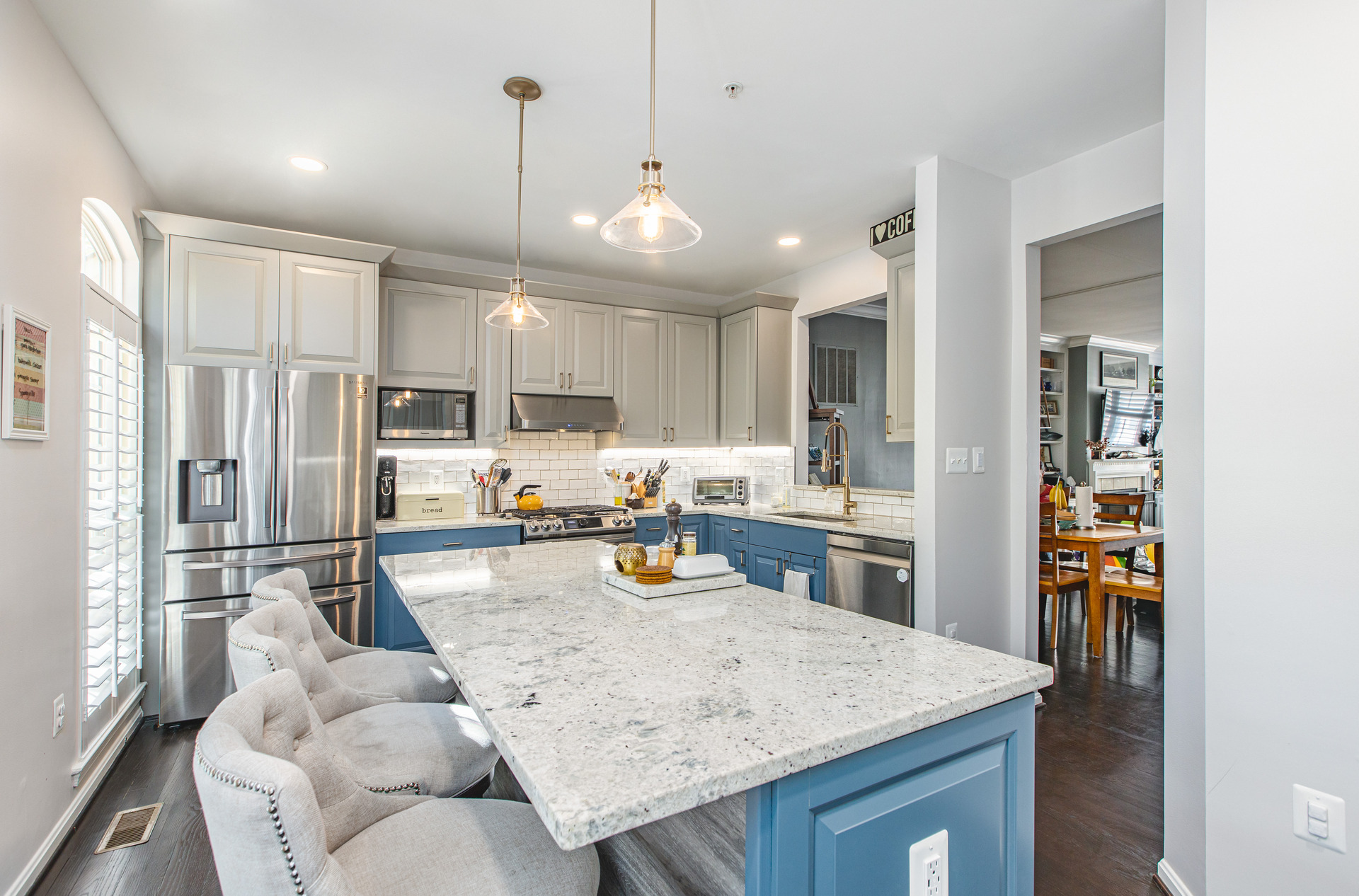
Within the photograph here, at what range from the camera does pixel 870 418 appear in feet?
20.0

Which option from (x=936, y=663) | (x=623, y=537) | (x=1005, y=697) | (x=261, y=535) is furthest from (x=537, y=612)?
(x=623, y=537)

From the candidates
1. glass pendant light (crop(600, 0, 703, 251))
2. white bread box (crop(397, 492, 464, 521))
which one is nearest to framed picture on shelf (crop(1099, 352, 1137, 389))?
white bread box (crop(397, 492, 464, 521))

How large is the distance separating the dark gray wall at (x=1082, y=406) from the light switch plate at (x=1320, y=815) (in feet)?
22.1

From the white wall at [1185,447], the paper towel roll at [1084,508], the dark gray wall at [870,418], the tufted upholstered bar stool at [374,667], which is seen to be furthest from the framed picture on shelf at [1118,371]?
the tufted upholstered bar stool at [374,667]

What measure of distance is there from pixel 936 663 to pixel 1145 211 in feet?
8.30

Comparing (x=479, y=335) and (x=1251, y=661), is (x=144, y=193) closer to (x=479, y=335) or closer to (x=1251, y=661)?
(x=479, y=335)

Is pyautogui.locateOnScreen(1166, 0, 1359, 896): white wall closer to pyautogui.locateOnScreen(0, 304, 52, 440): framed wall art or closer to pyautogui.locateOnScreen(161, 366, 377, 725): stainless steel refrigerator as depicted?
pyautogui.locateOnScreen(0, 304, 52, 440): framed wall art

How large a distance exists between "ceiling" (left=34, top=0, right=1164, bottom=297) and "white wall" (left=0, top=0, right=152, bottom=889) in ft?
0.76

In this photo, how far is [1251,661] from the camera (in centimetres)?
161

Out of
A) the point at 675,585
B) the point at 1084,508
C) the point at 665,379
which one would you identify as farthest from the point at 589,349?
the point at 1084,508

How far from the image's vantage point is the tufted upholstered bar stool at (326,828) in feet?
2.53

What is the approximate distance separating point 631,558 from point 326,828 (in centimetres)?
105

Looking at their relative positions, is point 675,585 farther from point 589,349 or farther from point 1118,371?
point 1118,371

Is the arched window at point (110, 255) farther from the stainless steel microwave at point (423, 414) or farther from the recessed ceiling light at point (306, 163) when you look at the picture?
the stainless steel microwave at point (423, 414)
